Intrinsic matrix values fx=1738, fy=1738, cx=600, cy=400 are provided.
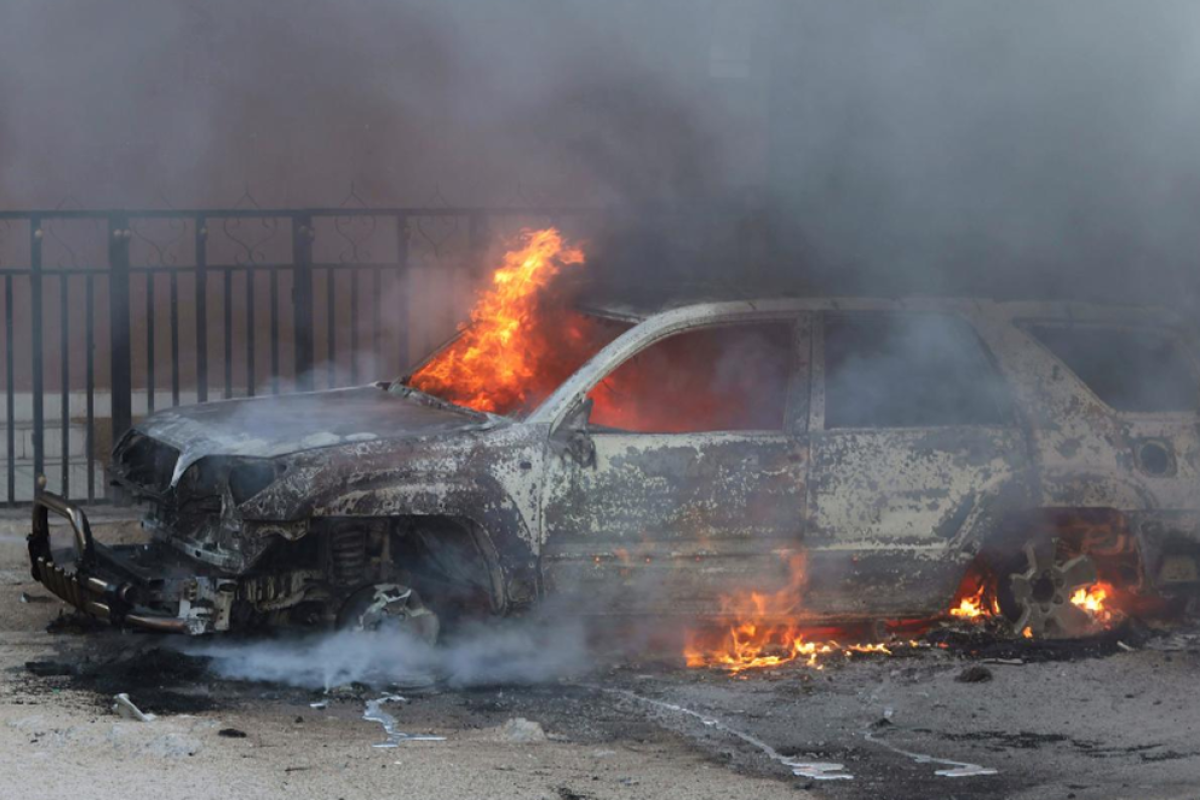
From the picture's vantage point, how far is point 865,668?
22.0 feet

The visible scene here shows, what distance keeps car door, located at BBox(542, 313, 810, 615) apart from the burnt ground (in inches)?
15.9

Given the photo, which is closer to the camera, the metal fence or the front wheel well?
the front wheel well

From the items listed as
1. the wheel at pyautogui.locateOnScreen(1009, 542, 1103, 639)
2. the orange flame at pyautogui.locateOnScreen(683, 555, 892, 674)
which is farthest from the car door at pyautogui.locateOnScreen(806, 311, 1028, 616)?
the wheel at pyautogui.locateOnScreen(1009, 542, 1103, 639)

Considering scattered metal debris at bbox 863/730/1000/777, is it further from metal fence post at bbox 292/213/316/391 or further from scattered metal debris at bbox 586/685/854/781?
metal fence post at bbox 292/213/316/391

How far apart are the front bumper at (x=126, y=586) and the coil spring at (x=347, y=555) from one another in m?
0.39

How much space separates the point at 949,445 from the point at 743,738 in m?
1.62

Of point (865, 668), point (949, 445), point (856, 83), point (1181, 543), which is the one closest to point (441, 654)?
point (865, 668)

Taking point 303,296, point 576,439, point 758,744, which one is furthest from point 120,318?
point 758,744

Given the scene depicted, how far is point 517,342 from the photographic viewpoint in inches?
279

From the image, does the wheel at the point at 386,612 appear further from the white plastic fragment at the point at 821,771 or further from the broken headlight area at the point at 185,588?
the white plastic fragment at the point at 821,771

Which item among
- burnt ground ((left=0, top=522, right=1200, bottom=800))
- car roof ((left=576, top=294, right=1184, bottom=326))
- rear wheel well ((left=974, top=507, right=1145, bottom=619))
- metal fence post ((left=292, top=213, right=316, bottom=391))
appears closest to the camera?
burnt ground ((left=0, top=522, right=1200, bottom=800))

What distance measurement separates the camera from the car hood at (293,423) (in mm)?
6238

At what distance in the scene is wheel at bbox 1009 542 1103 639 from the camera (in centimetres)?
694

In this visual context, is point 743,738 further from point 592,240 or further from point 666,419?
point 592,240
